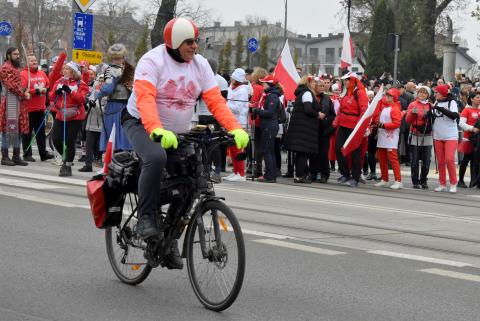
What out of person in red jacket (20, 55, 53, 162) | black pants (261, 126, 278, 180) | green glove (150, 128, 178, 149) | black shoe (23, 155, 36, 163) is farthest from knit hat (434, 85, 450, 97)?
green glove (150, 128, 178, 149)

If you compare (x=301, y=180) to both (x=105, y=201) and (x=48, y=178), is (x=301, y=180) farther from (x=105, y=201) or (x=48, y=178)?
(x=105, y=201)

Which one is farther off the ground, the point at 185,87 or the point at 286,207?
the point at 185,87

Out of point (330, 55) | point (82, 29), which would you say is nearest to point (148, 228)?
point (82, 29)

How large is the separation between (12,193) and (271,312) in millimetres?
7032

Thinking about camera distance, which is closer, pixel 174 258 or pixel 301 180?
pixel 174 258

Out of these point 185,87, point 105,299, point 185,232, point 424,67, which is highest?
point 424,67

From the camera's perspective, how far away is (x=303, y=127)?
16.8 metres

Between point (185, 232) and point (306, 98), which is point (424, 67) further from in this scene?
point (185, 232)

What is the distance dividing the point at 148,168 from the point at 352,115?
10342 millimetres

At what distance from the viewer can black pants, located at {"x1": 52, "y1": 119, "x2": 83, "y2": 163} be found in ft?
52.3

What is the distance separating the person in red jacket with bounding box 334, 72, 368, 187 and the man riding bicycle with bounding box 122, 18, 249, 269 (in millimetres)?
9648

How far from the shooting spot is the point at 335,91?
64.5 feet

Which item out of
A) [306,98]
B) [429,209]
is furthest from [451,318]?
[306,98]

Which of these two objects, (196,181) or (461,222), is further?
(461,222)
